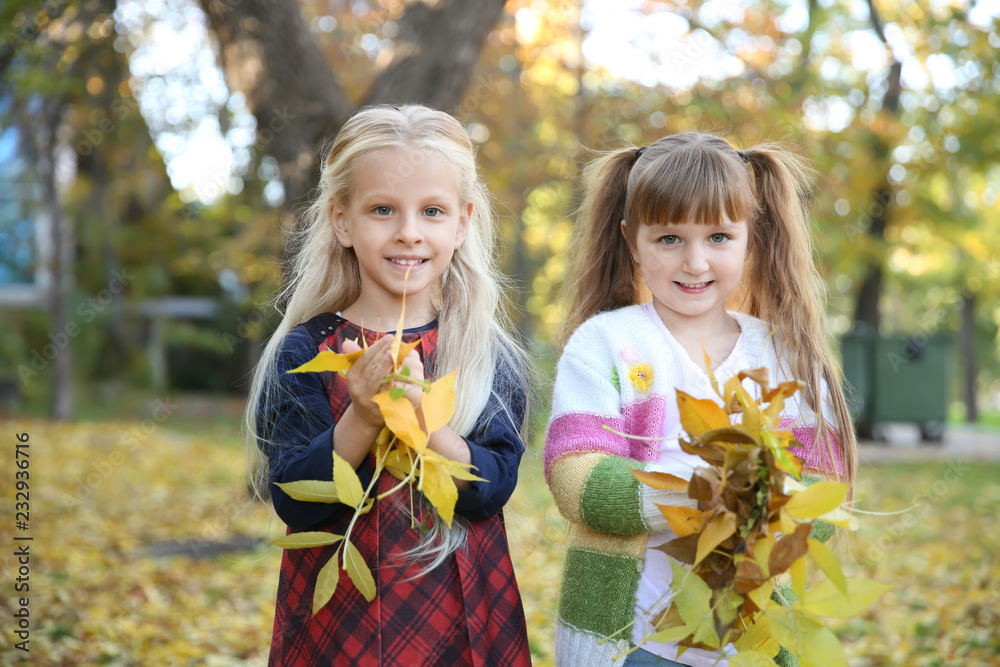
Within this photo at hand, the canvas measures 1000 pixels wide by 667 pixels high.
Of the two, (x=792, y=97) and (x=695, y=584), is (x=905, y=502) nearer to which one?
(x=792, y=97)

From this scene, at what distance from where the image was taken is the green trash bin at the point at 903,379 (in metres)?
10.9

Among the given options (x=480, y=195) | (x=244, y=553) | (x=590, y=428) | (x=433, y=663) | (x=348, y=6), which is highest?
(x=348, y=6)

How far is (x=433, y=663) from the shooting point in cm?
177

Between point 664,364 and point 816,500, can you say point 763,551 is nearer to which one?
point 816,500

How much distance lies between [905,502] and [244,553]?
5.58 m

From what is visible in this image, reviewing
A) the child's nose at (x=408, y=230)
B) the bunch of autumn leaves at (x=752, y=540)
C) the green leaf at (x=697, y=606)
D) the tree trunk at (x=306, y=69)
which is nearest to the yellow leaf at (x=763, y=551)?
the bunch of autumn leaves at (x=752, y=540)

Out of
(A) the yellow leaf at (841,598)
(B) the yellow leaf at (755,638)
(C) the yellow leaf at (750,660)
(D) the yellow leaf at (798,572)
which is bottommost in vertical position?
(C) the yellow leaf at (750,660)

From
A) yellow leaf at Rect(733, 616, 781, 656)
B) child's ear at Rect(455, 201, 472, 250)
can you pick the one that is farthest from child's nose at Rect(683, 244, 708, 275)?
yellow leaf at Rect(733, 616, 781, 656)

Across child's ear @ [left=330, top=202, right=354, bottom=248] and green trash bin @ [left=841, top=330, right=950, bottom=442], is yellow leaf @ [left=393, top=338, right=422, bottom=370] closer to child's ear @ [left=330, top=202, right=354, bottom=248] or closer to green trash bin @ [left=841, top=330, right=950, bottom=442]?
child's ear @ [left=330, top=202, right=354, bottom=248]

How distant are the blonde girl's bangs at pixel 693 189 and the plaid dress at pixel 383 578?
598 mm

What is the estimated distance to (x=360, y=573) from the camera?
1.65m

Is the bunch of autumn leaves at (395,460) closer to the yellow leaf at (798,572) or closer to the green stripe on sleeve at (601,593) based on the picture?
the green stripe on sleeve at (601,593)

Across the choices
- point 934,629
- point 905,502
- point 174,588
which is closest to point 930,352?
point 905,502

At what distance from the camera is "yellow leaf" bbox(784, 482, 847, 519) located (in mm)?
1429
